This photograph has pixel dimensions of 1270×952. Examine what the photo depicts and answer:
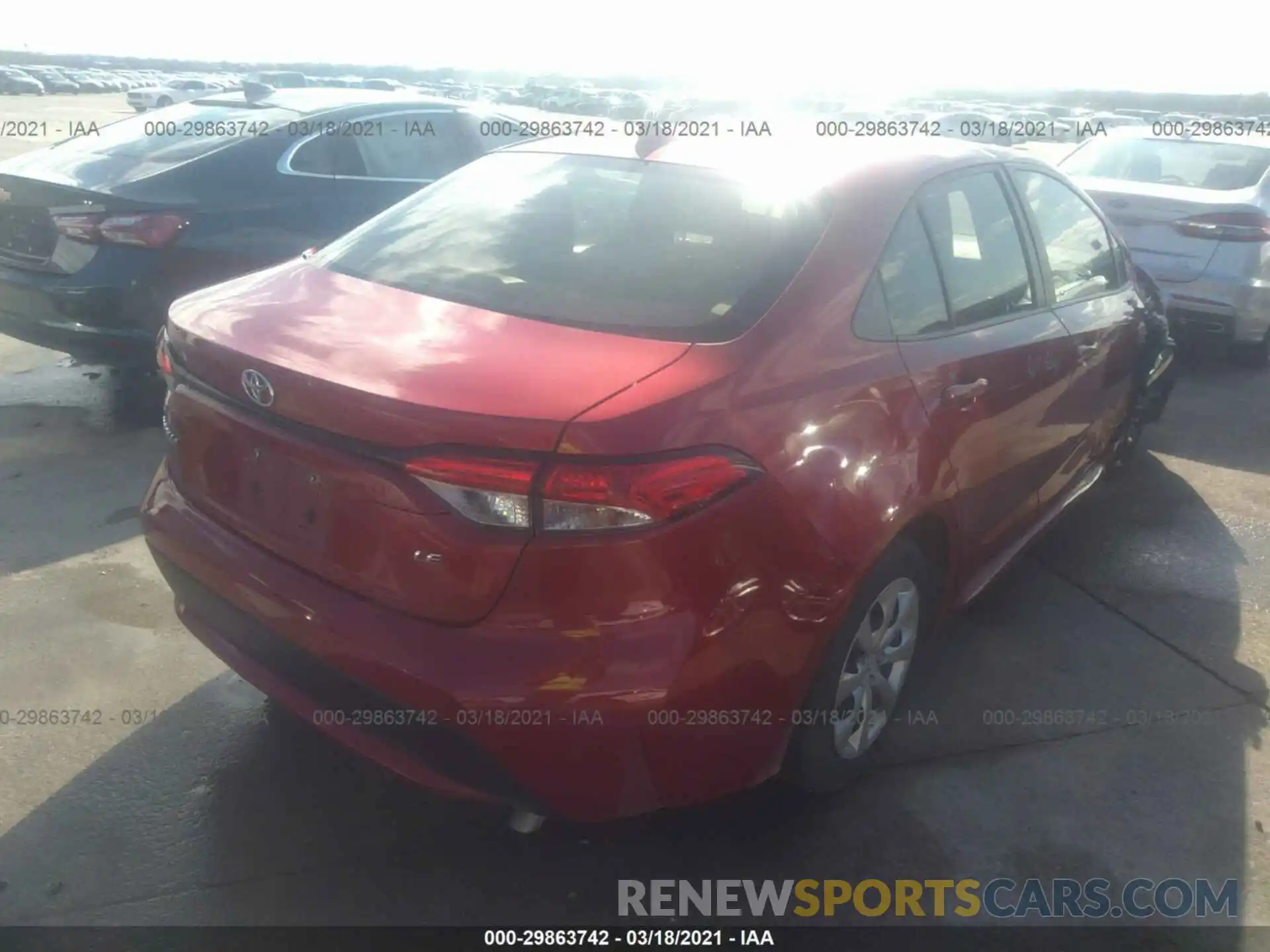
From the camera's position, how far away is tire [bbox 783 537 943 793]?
2.44 meters

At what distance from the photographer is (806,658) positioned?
231 centimetres

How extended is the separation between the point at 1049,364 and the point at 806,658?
1.55m

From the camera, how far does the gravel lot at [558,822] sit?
245cm

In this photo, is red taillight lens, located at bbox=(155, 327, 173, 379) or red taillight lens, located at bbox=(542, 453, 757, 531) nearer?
red taillight lens, located at bbox=(542, 453, 757, 531)

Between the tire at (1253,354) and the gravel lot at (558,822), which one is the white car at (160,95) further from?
the gravel lot at (558,822)

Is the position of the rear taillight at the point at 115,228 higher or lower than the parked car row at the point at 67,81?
higher

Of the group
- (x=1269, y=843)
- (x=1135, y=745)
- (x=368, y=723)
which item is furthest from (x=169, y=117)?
(x=1269, y=843)

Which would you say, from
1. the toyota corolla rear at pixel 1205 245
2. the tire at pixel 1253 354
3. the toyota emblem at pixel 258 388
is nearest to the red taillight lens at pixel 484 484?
the toyota emblem at pixel 258 388

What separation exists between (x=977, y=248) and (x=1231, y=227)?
446cm

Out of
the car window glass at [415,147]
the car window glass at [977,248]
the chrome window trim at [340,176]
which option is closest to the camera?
the car window glass at [977,248]

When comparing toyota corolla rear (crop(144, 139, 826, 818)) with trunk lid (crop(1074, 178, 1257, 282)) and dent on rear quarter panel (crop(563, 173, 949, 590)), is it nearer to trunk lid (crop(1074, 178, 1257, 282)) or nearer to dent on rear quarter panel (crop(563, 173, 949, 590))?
dent on rear quarter panel (crop(563, 173, 949, 590))

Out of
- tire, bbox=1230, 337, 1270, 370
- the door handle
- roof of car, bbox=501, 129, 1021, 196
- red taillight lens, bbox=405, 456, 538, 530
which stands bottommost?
tire, bbox=1230, 337, 1270, 370

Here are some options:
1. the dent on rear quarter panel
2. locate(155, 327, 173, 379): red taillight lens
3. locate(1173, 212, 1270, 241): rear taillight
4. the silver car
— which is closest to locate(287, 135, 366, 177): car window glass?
locate(155, 327, 173, 379): red taillight lens

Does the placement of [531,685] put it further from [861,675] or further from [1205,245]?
[1205,245]
